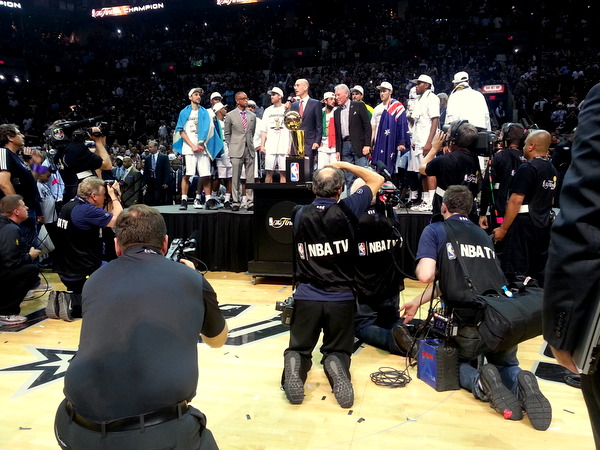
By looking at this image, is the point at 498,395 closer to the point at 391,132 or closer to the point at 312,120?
the point at 391,132

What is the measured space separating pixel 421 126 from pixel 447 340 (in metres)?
4.70

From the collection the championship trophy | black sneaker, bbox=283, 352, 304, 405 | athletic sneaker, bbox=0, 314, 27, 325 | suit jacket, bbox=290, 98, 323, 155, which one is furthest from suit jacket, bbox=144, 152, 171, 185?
black sneaker, bbox=283, 352, 304, 405

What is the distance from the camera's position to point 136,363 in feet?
6.43

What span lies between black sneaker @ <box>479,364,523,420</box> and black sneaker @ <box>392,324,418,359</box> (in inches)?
34.7

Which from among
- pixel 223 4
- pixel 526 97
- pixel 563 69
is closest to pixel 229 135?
pixel 526 97

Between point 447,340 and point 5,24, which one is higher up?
point 5,24

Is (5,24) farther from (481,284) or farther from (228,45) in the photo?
(481,284)

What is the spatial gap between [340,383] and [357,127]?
16.1 feet

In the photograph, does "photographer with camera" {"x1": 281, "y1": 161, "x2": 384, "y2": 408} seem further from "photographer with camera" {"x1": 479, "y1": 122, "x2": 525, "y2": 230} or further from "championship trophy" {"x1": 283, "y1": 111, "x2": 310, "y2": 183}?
Answer: "championship trophy" {"x1": 283, "y1": 111, "x2": 310, "y2": 183}

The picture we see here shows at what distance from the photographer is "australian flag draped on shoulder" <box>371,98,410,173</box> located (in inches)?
308

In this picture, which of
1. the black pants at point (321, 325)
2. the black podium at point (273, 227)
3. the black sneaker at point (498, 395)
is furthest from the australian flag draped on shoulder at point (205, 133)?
the black sneaker at point (498, 395)

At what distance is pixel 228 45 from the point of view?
1056 inches

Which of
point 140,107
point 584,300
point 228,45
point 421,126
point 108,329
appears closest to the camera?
point 584,300

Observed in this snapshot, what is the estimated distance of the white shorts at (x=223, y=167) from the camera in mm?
8398
